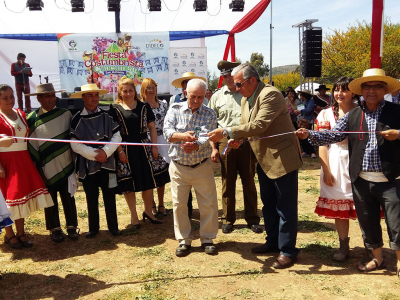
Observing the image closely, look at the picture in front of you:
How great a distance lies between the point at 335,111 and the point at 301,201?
2.60 meters

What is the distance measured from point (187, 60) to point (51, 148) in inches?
361

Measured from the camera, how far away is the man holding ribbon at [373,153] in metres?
3.07

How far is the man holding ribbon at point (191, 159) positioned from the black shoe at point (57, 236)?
5.23 feet

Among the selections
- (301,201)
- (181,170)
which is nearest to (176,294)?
(181,170)

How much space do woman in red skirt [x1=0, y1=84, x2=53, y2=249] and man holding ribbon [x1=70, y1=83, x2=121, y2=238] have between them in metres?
0.52

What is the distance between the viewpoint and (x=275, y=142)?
345cm

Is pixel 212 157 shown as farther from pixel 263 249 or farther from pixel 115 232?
pixel 115 232

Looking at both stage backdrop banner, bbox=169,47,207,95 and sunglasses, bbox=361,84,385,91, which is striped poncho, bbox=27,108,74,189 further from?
stage backdrop banner, bbox=169,47,207,95

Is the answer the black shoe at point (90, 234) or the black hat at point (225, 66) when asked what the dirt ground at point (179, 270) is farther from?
the black hat at point (225, 66)

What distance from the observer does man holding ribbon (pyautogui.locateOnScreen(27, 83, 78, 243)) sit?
4219 mm

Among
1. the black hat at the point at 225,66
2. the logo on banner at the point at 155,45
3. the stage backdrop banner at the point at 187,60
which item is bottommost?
the black hat at the point at 225,66

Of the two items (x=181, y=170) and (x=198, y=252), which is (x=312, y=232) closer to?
(x=198, y=252)

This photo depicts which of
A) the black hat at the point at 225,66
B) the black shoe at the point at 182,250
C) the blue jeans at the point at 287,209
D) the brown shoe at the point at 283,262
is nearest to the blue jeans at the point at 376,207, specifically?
the blue jeans at the point at 287,209

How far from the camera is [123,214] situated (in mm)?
5562
